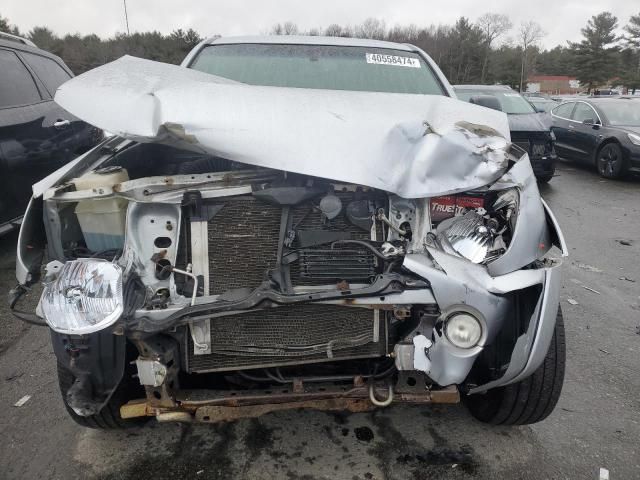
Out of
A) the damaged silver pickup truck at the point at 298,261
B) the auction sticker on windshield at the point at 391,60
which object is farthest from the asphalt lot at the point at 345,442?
the auction sticker on windshield at the point at 391,60

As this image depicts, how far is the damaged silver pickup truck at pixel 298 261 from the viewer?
1.79m

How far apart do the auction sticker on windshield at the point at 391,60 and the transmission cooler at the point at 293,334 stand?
7.28 feet

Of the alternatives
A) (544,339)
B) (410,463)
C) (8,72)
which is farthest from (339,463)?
(8,72)

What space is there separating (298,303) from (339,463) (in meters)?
0.90

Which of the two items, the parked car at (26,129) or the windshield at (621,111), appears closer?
the parked car at (26,129)

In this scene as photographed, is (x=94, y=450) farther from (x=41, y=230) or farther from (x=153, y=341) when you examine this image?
(x=41, y=230)

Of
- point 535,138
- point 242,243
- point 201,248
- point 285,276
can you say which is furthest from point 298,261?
point 535,138

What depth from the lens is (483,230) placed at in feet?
6.40

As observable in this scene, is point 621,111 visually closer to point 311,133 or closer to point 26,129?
point 311,133

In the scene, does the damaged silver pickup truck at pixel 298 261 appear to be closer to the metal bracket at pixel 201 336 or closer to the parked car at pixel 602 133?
the metal bracket at pixel 201 336

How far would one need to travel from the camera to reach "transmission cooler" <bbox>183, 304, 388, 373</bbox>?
6.21 ft

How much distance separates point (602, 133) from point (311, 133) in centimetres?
876

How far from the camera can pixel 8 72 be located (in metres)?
4.66

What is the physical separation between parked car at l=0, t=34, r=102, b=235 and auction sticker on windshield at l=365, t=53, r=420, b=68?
246cm
